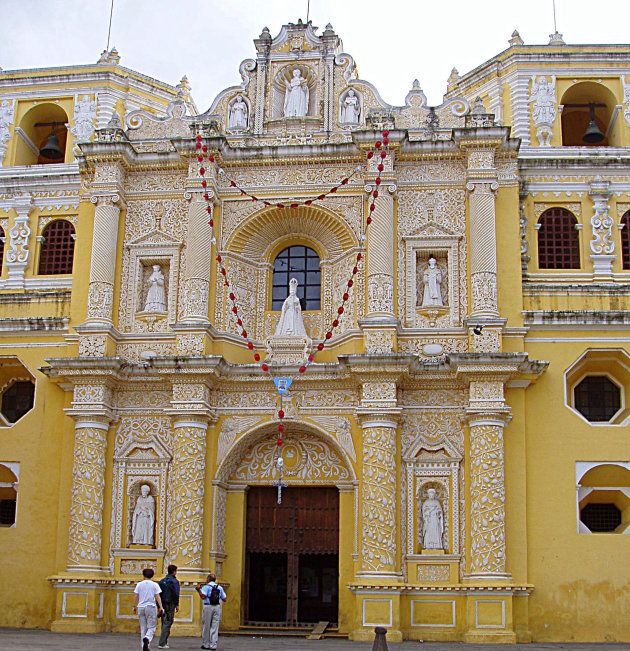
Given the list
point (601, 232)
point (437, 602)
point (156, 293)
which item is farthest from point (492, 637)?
point (156, 293)

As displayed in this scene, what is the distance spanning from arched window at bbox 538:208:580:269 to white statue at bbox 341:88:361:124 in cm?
502

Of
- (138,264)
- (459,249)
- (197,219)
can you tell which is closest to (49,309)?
(138,264)

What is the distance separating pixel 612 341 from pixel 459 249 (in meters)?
3.90

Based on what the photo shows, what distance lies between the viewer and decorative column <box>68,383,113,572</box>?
67.7 ft

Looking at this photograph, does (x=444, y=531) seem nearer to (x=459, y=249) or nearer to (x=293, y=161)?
(x=459, y=249)

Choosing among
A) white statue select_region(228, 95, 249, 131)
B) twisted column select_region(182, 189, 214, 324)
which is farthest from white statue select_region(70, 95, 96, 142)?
twisted column select_region(182, 189, 214, 324)

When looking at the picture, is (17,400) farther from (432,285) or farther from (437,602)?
(437,602)

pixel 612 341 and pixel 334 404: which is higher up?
pixel 612 341

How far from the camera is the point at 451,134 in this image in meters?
22.4

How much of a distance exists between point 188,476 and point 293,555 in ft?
9.78

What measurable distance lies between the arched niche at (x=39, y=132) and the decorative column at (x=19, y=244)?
1.71 metres

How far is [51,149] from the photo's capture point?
25312 millimetres

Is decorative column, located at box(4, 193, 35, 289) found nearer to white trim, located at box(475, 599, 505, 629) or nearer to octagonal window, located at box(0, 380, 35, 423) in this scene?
octagonal window, located at box(0, 380, 35, 423)

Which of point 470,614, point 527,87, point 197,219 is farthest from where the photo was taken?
point 527,87
